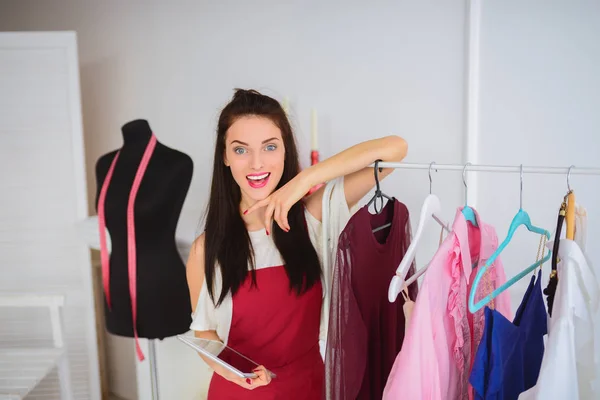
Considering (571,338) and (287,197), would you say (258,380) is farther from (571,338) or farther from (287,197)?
(571,338)

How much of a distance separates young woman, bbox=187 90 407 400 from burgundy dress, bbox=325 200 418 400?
0.60 feet

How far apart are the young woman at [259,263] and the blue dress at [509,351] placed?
20.9 inches

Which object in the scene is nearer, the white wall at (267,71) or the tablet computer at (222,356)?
the tablet computer at (222,356)

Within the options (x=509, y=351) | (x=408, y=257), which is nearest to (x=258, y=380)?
(x=408, y=257)

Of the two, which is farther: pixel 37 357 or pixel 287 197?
pixel 37 357

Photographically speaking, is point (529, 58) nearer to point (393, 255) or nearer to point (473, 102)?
point (473, 102)

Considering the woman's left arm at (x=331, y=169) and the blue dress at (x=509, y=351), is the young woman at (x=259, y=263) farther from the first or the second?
the blue dress at (x=509, y=351)

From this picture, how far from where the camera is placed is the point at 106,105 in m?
2.30

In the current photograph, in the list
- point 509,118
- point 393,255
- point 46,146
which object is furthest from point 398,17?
point 46,146

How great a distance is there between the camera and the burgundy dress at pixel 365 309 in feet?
3.66

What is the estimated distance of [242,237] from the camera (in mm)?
1434

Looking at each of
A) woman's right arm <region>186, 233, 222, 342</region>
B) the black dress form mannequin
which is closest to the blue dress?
woman's right arm <region>186, 233, 222, 342</region>

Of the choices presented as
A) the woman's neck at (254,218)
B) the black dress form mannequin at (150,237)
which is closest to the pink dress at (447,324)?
the woman's neck at (254,218)

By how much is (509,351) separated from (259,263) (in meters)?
0.73
